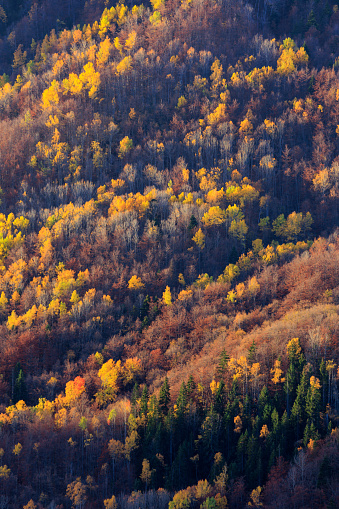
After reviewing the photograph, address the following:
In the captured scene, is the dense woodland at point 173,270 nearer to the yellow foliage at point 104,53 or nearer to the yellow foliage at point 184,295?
the yellow foliage at point 184,295

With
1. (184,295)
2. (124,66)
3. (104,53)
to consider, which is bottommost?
(184,295)

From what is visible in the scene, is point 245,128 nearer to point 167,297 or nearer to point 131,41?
point 131,41

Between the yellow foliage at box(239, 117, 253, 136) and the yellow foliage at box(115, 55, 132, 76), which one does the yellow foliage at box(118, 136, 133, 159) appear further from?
the yellow foliage at box(239, 117, 253, 136)

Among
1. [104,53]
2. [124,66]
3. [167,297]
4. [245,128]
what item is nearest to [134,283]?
[167,297]

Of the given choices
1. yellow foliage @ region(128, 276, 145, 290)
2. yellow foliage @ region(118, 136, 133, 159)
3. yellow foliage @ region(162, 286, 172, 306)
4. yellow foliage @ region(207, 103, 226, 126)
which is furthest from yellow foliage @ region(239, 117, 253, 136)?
yellow foliage @ region(162, 286, 172, 306)

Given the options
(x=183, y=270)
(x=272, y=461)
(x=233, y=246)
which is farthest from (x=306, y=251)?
(x=272, y=461)

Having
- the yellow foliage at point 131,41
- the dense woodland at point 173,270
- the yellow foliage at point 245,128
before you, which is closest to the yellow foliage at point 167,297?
the dense woodland at point 173,270

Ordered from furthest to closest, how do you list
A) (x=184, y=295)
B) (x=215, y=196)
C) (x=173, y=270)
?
1. (x=215, y=196)
2. (x=173, y=270)
3. (x=184, y=295)

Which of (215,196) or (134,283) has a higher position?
(215,196)
